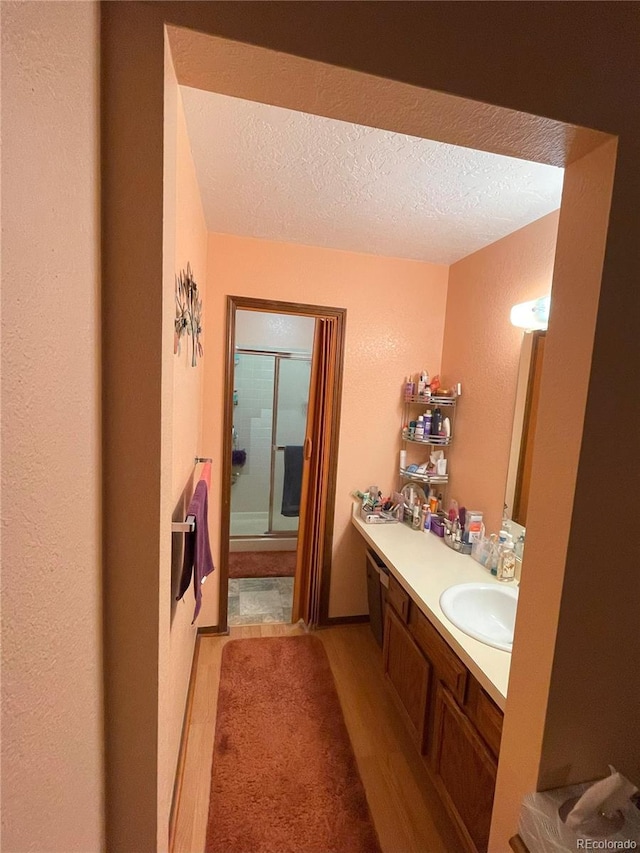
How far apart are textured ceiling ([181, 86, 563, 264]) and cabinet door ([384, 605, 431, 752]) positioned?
1.89m

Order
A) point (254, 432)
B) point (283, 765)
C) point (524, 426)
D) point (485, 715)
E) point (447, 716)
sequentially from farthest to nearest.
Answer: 1. point (254, 432)
2. point (524, 426)
3. point (283, 765)
4. point (447, 716)
5. point (485, 715)

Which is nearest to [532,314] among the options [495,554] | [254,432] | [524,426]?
[524,426]

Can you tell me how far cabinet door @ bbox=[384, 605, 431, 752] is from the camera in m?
1.48

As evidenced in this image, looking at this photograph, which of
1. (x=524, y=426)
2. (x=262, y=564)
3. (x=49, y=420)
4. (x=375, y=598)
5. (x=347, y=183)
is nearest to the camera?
(x=49, y=420)

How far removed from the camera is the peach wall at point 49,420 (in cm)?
33

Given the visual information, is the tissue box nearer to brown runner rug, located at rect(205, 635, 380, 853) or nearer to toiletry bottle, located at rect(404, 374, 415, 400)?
brown runner rug, located at rect(205, 635, 380, 853)

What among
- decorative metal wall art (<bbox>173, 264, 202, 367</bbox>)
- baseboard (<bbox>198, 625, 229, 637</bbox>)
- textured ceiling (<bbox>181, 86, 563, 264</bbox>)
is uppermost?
textured ceiling (<bbox>181, 86, 563, 264</bbox>)

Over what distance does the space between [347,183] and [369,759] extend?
246 centimetres

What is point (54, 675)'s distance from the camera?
16.4 inches

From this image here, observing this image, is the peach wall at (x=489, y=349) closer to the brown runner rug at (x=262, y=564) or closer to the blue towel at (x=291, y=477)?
the brown runner rug at (x=262, y=564)

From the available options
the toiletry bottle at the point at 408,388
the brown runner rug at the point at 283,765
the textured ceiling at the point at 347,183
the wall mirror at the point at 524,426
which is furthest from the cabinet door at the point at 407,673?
the textured ceiling at the point at 347,183

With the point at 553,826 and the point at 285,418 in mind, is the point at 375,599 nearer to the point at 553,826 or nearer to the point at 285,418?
the point at 553,826

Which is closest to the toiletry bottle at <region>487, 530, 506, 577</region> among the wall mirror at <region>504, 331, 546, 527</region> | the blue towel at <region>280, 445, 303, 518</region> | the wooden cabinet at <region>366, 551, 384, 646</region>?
the wall mirror at <region>504, 331, 546, 527</region>

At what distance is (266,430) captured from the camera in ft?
12.7
